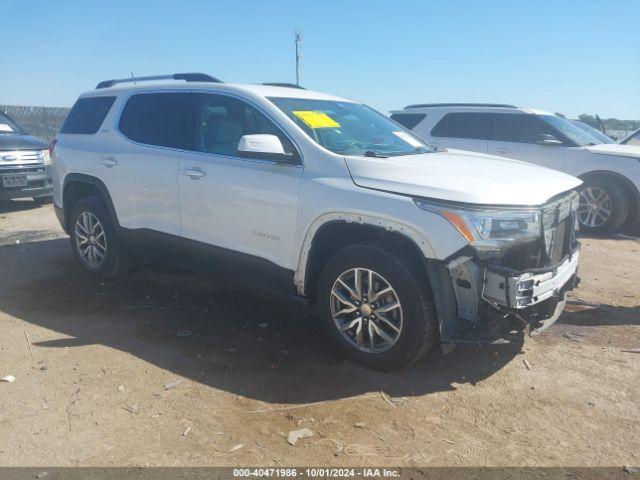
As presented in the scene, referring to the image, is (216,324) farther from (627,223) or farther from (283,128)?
(627,223)

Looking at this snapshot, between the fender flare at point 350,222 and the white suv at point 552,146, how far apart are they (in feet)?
19.2

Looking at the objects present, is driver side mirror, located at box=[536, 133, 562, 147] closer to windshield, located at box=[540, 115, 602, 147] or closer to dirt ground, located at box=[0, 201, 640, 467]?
windshield, located at box=[540, 115, 602, 147]

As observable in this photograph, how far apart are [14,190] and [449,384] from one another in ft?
28.4

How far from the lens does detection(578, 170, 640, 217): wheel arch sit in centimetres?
791

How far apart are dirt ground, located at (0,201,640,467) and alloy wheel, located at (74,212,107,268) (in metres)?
0.52

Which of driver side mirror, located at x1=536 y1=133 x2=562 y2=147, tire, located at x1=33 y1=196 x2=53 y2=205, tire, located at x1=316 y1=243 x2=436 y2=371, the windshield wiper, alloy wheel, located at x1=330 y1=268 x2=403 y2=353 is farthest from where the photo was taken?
tire, located at x1=33 y1=196 x2=53 y2=205

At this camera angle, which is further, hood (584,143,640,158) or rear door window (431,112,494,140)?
rear door window (431,112,494,140)

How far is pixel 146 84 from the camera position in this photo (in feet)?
17.1

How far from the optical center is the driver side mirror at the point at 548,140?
825 cm

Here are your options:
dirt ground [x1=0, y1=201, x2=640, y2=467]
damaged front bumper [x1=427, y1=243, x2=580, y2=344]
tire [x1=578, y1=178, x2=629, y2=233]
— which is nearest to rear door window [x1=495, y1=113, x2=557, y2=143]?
tire [x1=578, y1=178, x2=629, y2=233]

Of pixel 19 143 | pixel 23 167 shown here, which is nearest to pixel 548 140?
pixel 23 167

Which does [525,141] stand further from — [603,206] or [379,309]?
[379,309]

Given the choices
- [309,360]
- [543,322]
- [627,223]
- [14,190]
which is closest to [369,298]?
[309,360]

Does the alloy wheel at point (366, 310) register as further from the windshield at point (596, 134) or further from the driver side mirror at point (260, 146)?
the windshield at point (596, 134)
